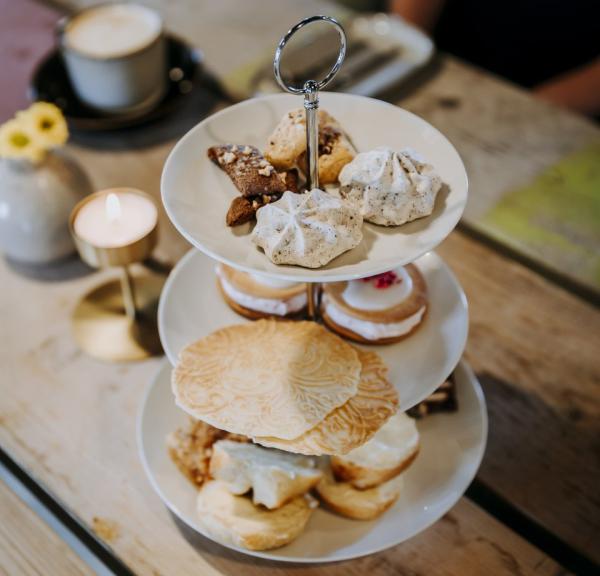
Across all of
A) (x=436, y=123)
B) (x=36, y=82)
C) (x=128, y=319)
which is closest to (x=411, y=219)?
(x=128, y=319)

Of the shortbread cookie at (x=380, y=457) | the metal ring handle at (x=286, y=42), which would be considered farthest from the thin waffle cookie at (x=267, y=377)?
the metal ring handle at (x=286, y=42)

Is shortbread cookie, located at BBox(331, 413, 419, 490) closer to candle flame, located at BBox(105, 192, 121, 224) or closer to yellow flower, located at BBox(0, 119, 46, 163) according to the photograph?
candle flame, located at BBox(105, 192, 121, 224)

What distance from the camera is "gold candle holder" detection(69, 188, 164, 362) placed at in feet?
2.89

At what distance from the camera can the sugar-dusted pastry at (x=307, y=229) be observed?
1.76 feet

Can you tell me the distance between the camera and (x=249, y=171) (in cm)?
58

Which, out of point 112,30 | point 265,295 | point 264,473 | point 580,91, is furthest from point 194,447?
point 580,91

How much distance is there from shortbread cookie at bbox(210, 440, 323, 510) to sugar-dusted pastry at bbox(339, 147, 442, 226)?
0.98 feet

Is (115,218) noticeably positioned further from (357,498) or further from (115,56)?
(357,498)

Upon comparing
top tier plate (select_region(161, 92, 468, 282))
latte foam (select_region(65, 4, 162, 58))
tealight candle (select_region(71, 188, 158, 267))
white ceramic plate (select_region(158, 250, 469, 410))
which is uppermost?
top tier plate (select_region(161, 92, 468, 282))

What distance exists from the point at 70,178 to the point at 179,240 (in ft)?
0.61

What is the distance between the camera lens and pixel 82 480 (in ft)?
2.66

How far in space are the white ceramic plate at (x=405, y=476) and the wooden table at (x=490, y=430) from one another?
0.12 ft

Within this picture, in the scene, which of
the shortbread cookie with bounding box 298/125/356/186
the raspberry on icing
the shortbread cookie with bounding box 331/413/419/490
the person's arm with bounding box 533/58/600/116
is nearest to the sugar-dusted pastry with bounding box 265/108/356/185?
the shortbread cookie with bounding box 298/125/356/186

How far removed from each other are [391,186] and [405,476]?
0.37 m
